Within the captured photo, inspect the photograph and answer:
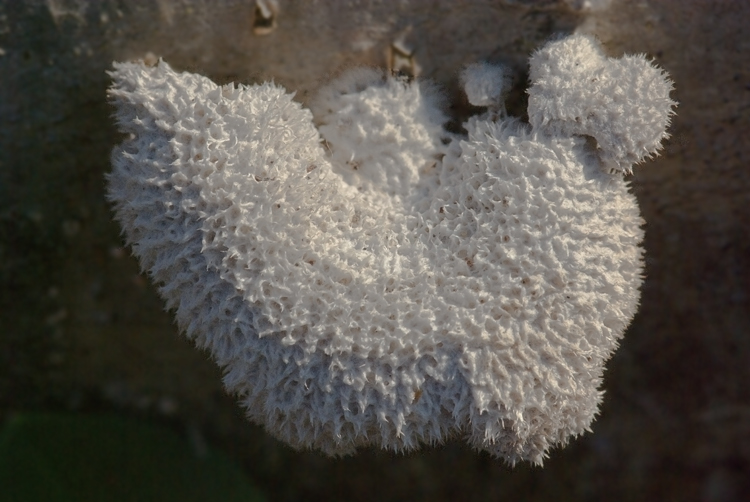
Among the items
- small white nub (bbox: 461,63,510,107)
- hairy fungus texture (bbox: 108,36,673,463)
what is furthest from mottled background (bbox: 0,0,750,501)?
hairy fungus texture (bbox: 108,36,673,463)

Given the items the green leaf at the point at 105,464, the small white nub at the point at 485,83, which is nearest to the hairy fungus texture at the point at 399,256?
the small white nub at the point at 485,83

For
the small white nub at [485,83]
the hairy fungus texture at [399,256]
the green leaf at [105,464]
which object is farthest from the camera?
the green leaf at [105,464]

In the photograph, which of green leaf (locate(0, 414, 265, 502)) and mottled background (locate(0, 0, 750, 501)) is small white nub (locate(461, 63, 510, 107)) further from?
green leaf (locate(0, 414, 265, 502))

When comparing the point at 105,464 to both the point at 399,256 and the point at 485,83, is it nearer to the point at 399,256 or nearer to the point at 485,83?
the point at 399,256

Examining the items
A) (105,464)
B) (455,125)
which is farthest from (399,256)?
(105,464)

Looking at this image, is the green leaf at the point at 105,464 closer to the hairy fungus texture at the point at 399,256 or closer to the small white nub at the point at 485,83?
the hairy fungus texture at the point at 399,256
